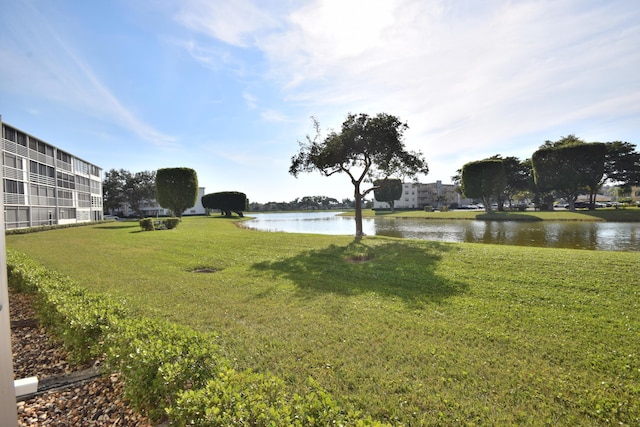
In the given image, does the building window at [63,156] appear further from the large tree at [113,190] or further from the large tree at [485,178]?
the large tree at [485,178]

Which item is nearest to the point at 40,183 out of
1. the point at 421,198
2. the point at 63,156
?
the point at 63,156

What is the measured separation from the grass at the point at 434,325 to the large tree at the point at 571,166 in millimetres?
41537

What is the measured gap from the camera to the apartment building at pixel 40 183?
32031 millimetres

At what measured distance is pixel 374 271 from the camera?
10.3m

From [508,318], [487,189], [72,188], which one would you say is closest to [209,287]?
[508,318]

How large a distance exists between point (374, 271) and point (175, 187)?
38190mm

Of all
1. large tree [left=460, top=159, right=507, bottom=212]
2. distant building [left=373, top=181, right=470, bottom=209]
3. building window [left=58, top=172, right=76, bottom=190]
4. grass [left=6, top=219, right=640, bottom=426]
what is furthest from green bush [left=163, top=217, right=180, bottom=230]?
distant building [left=373, top=181, right=470, bottom=209]

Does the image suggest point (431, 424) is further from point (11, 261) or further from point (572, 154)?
point (572, 154)

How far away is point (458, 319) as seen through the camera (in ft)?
20.4

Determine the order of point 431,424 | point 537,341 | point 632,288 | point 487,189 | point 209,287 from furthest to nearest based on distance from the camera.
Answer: point 487,189, point 209,287, point 632,288, point 537,341, point 431,424

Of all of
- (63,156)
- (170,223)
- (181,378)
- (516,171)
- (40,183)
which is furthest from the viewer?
(516,171)

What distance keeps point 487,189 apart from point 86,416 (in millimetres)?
50699

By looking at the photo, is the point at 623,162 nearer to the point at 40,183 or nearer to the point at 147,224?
the point at 147,224

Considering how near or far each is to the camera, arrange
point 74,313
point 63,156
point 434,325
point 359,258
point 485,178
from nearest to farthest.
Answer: point 74,313 → point 434,325 → point 359,258 → point 63,156 → point 485,178
